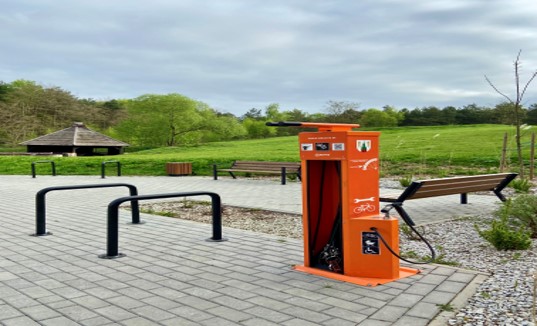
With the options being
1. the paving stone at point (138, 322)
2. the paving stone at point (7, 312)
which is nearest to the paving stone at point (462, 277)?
the paving stone at point (138, 322)

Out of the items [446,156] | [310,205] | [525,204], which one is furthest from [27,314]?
[446,156]

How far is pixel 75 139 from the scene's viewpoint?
43594mm

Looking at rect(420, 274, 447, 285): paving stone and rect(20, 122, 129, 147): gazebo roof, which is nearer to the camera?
rect(420, 274, 447, 285): paving stone

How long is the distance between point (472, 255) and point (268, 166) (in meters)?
10.8

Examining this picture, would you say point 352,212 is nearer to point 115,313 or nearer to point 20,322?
point 115,313

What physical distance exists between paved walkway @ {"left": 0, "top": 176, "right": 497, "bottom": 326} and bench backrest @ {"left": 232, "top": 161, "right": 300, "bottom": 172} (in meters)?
8.25

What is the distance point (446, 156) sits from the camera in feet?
64.3

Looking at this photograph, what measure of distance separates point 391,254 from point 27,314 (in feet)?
9.56

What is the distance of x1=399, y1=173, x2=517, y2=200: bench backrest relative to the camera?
701cm

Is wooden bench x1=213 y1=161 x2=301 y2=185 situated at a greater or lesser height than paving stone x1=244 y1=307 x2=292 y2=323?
greater

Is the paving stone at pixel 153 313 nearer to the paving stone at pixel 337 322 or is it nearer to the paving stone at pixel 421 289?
the paving stone at pixel 337 322

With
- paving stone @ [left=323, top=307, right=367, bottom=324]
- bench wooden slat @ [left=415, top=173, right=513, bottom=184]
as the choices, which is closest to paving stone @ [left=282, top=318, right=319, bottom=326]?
paving stone @ [left=323, top=307, right=367, bottom=324]

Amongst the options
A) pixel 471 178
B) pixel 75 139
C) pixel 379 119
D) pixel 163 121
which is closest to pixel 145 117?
pixel 163 121

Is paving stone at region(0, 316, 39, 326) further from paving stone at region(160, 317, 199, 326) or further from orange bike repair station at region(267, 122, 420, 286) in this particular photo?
orange bike repair station at region(267, 122, 420, 286)
